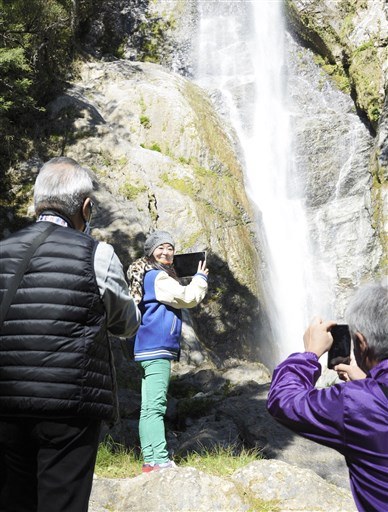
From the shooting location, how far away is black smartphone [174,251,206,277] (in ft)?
15.0

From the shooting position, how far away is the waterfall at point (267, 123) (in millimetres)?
14138

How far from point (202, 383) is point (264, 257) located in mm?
5327

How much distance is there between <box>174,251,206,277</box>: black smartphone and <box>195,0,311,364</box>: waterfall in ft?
23.8

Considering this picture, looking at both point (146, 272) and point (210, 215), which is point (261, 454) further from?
point (210, 215)

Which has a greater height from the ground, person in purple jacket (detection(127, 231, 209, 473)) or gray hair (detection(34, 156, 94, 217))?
gray hair (detection(34, 156, 94, 217))

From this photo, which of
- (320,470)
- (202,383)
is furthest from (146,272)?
(202,383)

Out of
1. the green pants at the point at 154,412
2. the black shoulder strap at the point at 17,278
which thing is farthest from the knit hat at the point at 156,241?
the black shoulder strap at the point at 17,278

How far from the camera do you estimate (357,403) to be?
1.84 m

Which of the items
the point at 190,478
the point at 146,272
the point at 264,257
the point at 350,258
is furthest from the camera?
the point at 350,258

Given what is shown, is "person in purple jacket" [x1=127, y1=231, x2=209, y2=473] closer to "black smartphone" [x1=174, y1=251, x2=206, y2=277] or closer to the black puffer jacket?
"black smartphone" [x1=174, y1=251, x2=206, y2=277]

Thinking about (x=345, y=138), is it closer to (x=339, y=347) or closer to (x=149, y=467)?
(x=149, y=467)

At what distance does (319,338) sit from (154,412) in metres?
2.32

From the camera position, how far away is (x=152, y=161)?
1173 cm

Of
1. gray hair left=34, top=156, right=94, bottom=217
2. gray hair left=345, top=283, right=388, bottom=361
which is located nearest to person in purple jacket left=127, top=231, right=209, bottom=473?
gray hair left=34, top=156, right=94, bottom=217
